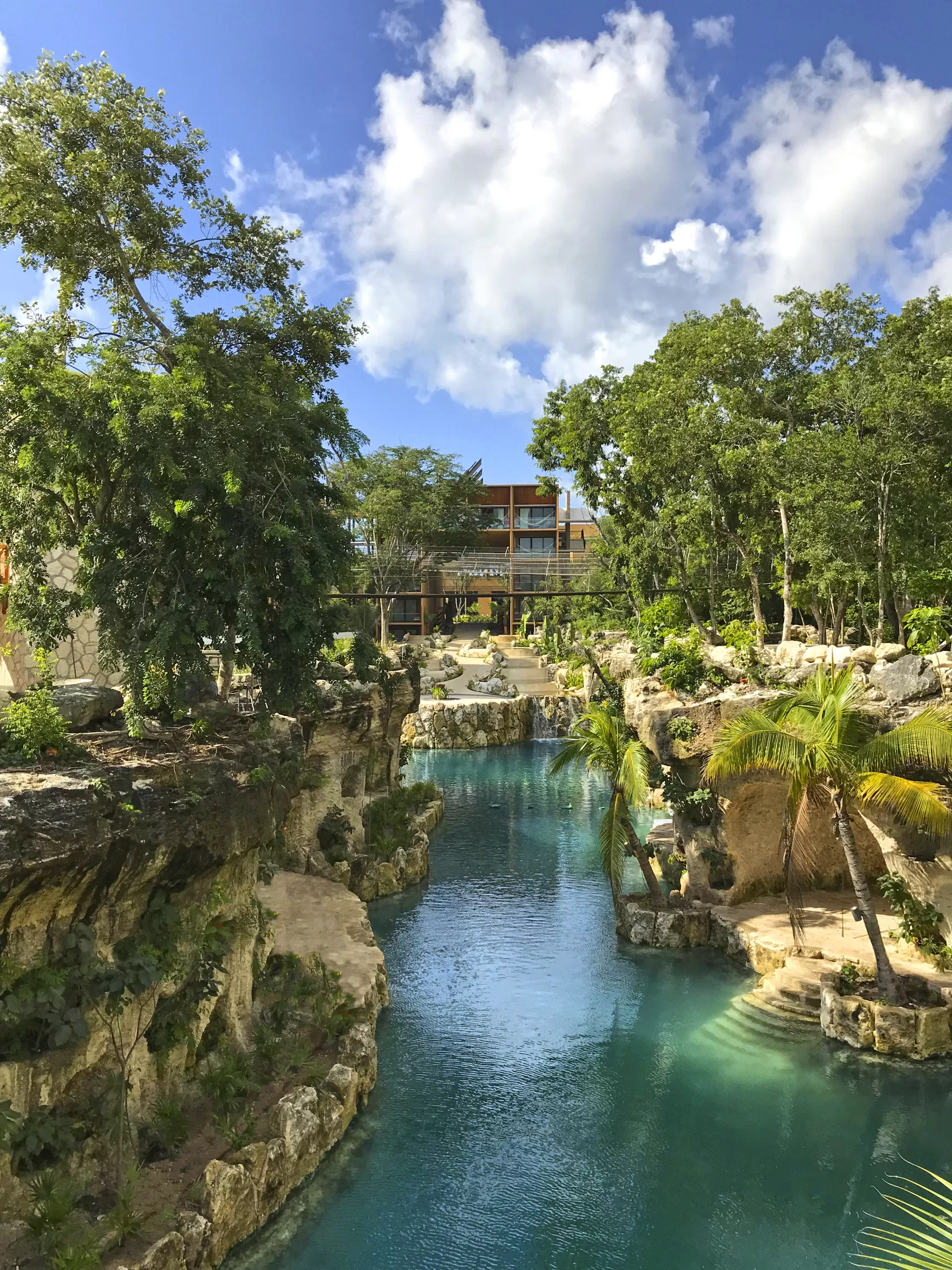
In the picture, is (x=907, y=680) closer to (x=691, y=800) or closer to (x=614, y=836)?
(x=691, y=800)

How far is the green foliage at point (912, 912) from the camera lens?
52.0 feet

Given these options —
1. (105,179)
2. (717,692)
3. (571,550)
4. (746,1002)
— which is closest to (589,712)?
(717,692)

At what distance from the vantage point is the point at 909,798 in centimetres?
1318

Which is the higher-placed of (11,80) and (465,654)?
(11,80)

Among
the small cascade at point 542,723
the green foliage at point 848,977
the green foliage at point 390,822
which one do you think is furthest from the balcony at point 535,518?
the green foliage at point 848,977

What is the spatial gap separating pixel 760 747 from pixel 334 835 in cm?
1215

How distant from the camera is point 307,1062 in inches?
485

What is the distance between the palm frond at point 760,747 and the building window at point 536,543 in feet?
202

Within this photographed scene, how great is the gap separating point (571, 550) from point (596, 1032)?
59471 millimetres

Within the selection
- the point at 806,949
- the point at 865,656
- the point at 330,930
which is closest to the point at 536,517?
the point at 865,656

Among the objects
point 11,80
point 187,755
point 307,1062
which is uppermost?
point 11,80

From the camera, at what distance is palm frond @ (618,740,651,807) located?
17.5 meters

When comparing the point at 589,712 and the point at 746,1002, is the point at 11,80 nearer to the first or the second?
the point at 589,712

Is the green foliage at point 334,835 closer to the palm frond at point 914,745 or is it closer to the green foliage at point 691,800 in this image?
the green foliage at point 691,800
